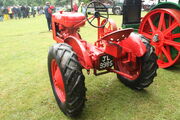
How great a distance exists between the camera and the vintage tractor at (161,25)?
366cm

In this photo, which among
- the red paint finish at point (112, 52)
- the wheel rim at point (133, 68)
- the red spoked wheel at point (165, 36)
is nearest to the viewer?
the red paint finish at point (112, 52)

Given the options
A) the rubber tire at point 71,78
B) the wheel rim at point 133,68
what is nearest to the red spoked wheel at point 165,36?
the wheel rim at point 133,68

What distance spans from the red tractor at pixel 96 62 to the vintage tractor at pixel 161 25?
127cm

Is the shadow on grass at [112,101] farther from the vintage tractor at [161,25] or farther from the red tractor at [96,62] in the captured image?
the vintage tractor at [161,25]

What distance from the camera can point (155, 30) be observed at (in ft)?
13.6

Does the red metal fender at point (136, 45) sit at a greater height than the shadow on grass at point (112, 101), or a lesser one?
greater

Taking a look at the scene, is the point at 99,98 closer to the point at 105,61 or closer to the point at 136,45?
the point at 105,61

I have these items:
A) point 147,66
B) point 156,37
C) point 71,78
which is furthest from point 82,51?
point 156,37

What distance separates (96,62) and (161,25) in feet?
6.84

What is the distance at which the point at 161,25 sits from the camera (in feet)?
12.6

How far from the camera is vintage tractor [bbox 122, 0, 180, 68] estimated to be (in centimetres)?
366

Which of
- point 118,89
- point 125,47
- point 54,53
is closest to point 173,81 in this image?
point 118,89

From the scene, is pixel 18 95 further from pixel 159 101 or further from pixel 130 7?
pixel 130 7

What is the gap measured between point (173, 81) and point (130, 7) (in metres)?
2.12
